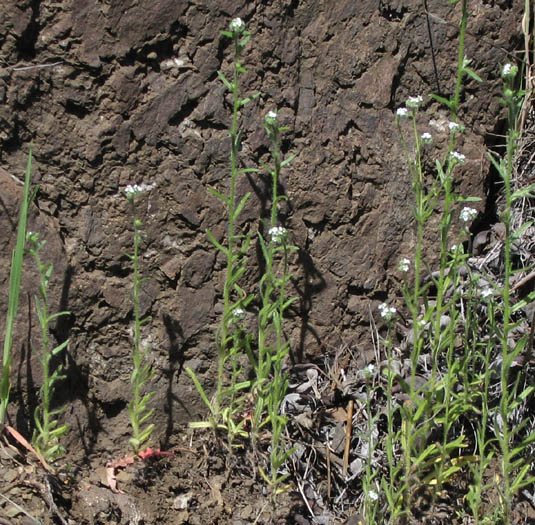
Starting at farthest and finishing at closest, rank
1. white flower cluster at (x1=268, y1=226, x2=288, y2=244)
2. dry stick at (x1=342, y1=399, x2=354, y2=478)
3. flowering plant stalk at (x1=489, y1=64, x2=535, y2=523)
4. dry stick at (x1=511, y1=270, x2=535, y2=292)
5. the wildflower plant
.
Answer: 1. dry stick at (x1=511, y1=270, x2=535, y2=292)
2. dry stick at (x1=342, y1=399, x2=354, y2=478)
3. white flower cluster at (x1=268, y1=226, x2=288, y2=244)
4. the wildflower plant
5. flowering plant stalk at (x1=489, y1=64, x2=535, y2=523)

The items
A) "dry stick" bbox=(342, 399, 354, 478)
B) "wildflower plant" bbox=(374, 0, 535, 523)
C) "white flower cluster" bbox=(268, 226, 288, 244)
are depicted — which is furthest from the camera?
"dry stick" bbox=(342, 399, 354, 478)

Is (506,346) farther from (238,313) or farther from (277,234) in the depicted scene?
(238,313)

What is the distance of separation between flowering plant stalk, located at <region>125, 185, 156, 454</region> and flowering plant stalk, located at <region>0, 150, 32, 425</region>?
448mm

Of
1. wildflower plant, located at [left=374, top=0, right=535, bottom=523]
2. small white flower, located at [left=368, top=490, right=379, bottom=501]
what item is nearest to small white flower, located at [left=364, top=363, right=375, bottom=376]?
wildflower plant, located at [left=374, top=0, right=535, bottom=523]

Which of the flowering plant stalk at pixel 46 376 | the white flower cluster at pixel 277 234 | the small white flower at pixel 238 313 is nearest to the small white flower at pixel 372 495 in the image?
the small white flower at pixel 238 313

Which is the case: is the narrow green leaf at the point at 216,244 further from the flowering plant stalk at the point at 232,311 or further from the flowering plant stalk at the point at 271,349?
the flowering plant stalk at the point at 271,349

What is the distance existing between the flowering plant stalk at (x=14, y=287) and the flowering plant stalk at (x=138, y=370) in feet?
1.47

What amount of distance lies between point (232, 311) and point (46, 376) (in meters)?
0.88

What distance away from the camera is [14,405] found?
133 inches

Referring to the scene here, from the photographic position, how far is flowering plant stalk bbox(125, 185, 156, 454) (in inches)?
128

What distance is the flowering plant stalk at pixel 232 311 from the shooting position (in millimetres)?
3254

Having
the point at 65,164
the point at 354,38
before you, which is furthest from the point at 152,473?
the point at 354,38

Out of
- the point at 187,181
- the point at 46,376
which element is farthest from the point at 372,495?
the point at 187,181

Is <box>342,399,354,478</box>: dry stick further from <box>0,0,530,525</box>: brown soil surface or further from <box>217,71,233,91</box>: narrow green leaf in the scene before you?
<box>217,71,233,91</box>: narrow green leaf
